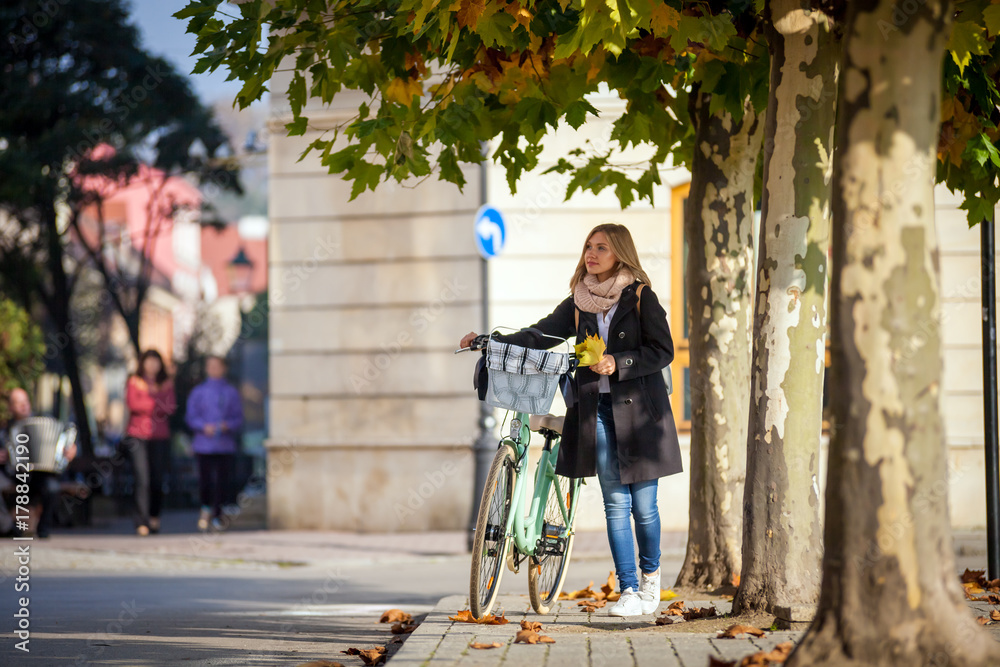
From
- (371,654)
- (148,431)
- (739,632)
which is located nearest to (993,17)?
(739,632)

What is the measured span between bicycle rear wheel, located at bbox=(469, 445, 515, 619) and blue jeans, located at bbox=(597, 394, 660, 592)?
452 mm

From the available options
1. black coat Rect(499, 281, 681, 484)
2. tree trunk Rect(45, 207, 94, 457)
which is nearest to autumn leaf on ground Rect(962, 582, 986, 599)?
black coat Rect(499, 281, 681, 484)

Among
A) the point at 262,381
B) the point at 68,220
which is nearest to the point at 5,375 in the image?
the point at 68,220

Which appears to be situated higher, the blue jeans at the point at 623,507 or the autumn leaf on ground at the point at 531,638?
the blue jeans at the point at 623,507

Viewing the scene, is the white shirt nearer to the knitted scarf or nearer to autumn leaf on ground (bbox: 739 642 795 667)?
the knitted scarf

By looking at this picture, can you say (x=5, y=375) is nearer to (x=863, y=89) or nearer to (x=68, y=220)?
(x=68, y=220)

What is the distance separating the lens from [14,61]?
17734 millimetres

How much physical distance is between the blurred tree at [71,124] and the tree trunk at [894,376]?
51.0ft

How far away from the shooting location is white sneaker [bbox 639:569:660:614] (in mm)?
5551

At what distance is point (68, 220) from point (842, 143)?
18192 millimetres

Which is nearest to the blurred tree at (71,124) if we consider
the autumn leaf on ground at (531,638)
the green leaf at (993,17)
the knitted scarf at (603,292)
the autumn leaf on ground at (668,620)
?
the knitted scarf at (603,292)

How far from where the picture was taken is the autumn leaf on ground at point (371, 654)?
198 inches

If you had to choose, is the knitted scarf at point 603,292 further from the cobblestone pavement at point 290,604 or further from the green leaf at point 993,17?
the green leaf at point 993,17

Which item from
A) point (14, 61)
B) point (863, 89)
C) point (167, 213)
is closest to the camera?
point (863, 89)
